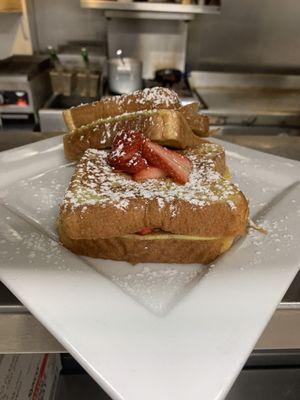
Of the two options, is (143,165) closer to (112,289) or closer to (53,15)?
(112,289)

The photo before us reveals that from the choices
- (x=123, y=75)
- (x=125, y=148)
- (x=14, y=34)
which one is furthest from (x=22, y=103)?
(x=125, y=148)

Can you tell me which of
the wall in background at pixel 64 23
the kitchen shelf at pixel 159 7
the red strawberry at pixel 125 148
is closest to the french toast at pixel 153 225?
the red strawberry at pixel 125 148

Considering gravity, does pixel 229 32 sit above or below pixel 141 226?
below

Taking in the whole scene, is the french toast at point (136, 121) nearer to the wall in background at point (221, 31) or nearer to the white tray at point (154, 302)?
the white tray at point (154, 302)

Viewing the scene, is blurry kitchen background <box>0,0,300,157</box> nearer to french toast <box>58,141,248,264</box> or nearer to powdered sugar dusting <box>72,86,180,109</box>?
powdered sugar dusting <box>72,86,180,109</box>

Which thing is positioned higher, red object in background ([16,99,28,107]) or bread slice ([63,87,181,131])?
bread slice ([63,87,181,131])

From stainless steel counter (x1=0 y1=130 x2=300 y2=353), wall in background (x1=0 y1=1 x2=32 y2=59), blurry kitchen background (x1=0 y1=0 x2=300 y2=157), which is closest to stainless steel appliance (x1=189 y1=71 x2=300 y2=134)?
blurry kitchen background (x1=0 y1=0 x2=300 y2=157)

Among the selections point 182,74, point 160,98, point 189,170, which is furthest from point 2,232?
point 182,74
